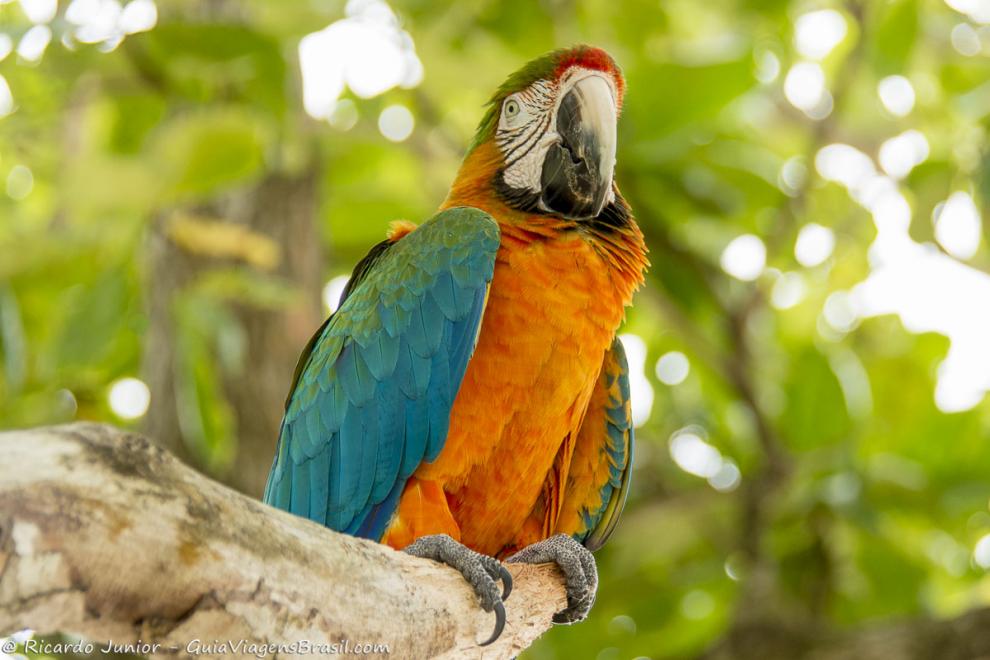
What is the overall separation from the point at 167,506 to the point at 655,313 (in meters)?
3.11

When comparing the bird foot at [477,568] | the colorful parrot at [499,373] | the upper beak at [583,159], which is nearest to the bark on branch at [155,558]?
the bird foot at [477,568]

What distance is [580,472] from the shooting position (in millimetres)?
2676

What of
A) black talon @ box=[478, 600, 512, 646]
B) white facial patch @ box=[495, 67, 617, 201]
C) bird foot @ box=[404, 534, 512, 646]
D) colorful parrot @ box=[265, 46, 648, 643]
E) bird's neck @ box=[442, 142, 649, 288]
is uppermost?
white facial patch @ box=[495, 67, 617, 201]

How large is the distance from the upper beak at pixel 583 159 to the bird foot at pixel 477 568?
0.95 metres

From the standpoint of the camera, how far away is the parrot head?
101 inches

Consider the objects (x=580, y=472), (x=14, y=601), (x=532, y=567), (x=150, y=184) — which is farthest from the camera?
(x=150, y=184)

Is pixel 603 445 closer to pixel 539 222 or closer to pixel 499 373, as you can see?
pixel 499 373

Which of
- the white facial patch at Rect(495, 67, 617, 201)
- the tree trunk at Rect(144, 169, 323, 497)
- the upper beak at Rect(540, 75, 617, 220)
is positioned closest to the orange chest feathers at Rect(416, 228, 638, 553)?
the upper beak at Rect(540, 75, 617, 220)

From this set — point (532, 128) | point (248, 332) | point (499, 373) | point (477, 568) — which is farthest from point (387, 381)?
point (248, 332)

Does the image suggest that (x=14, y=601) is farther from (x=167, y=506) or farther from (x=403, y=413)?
(x=403, y=413)

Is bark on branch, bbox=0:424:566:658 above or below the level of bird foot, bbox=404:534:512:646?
below

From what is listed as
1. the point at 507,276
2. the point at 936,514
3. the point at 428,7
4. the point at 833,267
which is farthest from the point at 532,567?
the point at 833,267

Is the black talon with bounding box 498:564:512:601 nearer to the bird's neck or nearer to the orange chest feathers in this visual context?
the orange chest feathers

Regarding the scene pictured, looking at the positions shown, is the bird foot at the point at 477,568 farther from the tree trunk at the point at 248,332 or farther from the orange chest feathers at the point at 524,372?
the tree trunk at the point at 248,332
